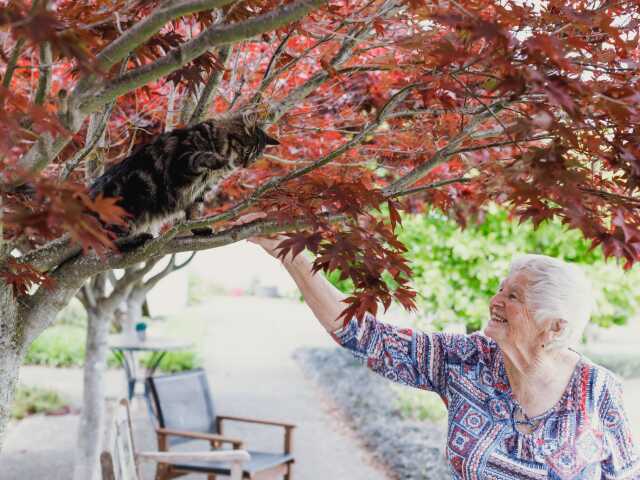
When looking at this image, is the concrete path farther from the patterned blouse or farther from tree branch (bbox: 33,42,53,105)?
tree branch (bbox: 33,42,53,105)

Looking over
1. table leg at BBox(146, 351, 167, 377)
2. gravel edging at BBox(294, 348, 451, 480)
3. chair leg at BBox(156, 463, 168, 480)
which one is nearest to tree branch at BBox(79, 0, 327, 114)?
chair leg at BBox(156, 463, 168, 480)

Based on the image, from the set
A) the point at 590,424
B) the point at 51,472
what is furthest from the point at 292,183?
the point at 51,472

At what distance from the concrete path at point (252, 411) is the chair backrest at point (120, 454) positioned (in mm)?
2097

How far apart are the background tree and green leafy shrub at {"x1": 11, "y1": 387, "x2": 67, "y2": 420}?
18.8 ft

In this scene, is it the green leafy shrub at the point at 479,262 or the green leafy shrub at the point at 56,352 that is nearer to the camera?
the green leafy shrub at the point at 479,262

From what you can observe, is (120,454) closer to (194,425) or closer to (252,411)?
(194,425)

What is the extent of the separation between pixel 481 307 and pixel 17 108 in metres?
6.32

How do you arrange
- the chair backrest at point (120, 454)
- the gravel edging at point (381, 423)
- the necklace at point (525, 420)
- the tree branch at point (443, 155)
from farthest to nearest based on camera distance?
1. the gravel edging at point (381, 423)
2. the chair backrest at point (120, 454)
3. the necklace at point (525, 420)
4. the tree branch at point (443, 155)

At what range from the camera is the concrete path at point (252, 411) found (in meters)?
5.93

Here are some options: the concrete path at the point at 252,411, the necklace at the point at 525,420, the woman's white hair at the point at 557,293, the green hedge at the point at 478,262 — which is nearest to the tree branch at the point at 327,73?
the woman's white hair at the point at 557,293

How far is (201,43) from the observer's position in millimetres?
1440

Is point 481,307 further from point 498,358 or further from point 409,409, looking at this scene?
point 498,358

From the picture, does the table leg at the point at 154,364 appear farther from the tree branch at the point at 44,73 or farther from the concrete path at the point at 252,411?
the tree branch at the point at 44,73

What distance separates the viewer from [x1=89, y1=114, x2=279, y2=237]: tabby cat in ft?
7.94
